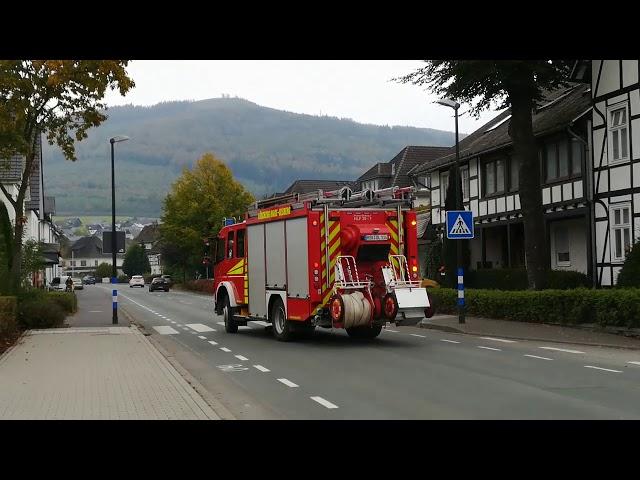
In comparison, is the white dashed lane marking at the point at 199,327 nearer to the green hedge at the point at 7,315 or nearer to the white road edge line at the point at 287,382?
the green hedge at the point at 7,315

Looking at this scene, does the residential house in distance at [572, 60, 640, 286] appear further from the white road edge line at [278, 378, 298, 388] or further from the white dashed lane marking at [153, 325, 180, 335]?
the white road edge line at [278, 378, 298, 388]

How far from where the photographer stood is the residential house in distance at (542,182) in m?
26.6

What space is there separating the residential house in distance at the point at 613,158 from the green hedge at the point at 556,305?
435cm

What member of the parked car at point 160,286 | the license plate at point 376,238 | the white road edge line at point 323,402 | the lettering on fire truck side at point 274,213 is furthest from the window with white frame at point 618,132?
the parked car at point 160,286

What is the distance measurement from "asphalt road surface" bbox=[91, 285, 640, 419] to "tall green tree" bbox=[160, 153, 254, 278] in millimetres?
43763

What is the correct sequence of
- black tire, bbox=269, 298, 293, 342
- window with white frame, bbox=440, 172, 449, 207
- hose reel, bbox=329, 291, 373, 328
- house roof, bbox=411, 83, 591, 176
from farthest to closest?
window with white frame, bbox=440, 172, 449, 207, house roof, bbox=411, 83, 591, 176, black tire, bbox=269, 298, 293, 342, hose reel, bbox=329, 291, 373, 328

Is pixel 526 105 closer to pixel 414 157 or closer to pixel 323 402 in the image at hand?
pixel 323 402

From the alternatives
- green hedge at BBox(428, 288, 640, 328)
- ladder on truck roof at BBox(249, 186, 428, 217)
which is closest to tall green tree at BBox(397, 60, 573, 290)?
green hedge at BBox(428, 288, 640, 328)

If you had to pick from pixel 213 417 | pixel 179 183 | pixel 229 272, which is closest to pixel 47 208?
pixel 179 183

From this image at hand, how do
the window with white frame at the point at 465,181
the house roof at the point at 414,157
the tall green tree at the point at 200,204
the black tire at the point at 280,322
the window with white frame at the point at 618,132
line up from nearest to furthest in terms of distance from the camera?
1. the black tire at the point at 280,322
2. the window with white frame at the point at 618,132
3. the window with white frame at the point at 465,181
4. the tall green tree at the point at 200,204
5. the house roof at the point at 414,157

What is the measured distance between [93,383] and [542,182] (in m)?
22.1

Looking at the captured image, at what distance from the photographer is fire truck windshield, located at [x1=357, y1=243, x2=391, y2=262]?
642 inches
